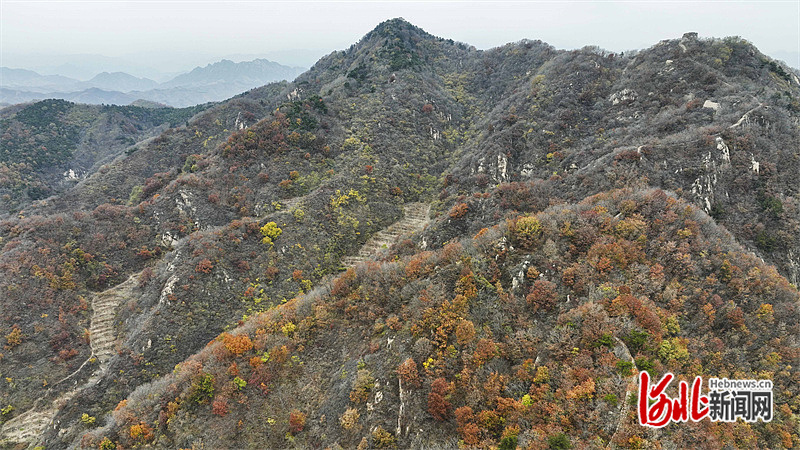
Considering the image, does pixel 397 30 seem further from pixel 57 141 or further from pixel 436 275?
pixel 57 141

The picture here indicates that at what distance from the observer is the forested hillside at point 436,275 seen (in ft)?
48.1

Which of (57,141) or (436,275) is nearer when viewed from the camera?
(436,275)

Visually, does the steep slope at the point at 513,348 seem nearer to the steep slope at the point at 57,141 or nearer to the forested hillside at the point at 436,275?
the forested hillside at the point at 436,275

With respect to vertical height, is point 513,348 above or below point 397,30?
below

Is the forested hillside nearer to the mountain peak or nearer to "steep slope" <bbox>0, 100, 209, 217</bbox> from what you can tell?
"steep slope" <bbox>0, 100, 209, 217</bbox>

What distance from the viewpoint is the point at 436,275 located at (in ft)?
70.6

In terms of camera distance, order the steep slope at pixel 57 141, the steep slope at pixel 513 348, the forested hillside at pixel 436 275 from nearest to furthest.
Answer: the steep slope at pixel 513 348, the forested hillside at pixel 436 275, the steep slope at pixel 57 141

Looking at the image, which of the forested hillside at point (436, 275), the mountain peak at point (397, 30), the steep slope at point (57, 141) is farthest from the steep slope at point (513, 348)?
the mountain peak at point (397, 30)

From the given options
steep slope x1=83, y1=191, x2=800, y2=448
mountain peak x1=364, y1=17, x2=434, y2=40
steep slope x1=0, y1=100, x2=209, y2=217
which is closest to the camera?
steep slope x1=83, y1=191, x2=800, y2=448

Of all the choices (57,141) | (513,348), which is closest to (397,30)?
(513,348)

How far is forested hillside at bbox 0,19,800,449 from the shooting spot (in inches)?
577

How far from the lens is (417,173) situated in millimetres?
54000

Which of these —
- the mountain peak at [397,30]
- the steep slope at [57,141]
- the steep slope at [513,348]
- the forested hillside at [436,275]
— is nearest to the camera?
the steep slope at [513,348]

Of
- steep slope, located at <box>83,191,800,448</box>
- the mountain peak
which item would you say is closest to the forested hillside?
steep slope, located at <box>83,191,800,448</box>
